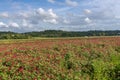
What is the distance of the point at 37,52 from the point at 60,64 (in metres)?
2.29

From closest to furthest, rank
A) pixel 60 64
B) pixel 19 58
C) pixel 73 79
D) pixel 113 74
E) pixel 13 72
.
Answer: pixel 13 72 → pixel 73 79 → pixel 19 58 → pixel 60 64 → pixel 113 74

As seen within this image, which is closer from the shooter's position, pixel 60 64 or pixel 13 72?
pixel 13 72

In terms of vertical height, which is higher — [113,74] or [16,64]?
[16,64]

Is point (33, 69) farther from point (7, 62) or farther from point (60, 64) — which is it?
point (60, 64)

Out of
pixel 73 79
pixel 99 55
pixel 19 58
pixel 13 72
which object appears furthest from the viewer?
pixel 99 55

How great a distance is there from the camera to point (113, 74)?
1769 centimetres

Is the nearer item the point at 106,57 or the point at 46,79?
the point at 46,79

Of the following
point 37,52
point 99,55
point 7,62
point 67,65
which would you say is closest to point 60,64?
point 67,65

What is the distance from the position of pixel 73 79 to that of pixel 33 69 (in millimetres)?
2133

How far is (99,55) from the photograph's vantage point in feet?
71.4

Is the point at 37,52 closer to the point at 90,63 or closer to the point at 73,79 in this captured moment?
the point at 90,63

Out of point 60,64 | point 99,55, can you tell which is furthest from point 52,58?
point 99,55

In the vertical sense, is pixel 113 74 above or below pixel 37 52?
below

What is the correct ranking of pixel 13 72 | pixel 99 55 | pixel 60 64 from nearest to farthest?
pixel 13 72
pixel 60 64
pixel 99 55
